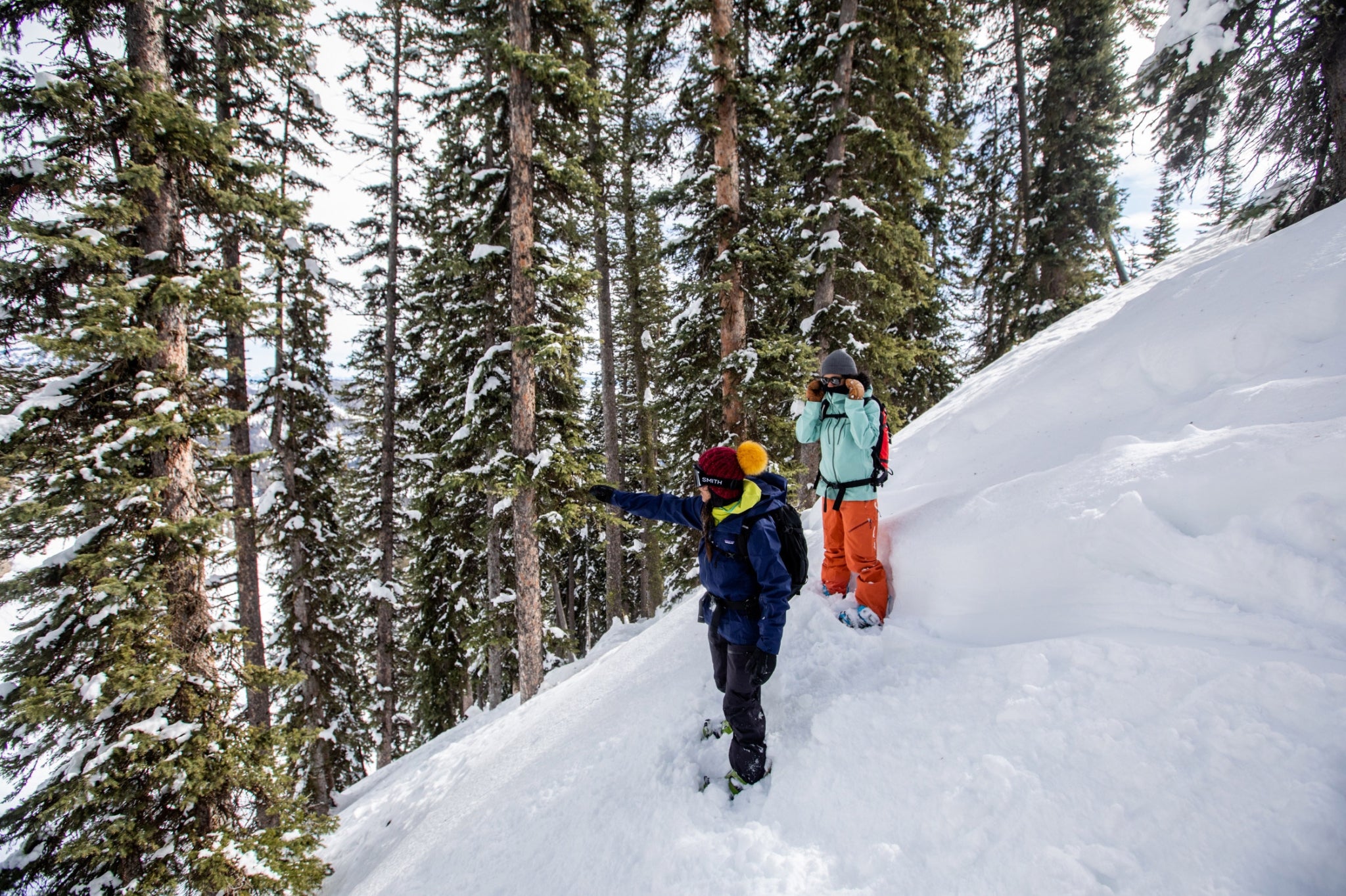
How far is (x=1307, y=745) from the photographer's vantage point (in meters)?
2.38

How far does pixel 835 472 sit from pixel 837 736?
220 cm

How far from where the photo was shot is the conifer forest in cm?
507

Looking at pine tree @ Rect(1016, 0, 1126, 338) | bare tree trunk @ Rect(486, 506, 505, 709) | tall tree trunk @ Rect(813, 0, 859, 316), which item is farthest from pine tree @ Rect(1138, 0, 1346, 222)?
bare tree trunk @ Rect(486, 506, 505, 709)

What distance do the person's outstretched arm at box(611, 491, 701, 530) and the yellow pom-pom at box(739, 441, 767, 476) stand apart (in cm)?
65

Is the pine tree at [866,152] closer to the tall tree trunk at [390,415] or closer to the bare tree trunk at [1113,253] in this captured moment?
the bare tree trunk at [1113,253]

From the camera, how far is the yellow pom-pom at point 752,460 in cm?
357

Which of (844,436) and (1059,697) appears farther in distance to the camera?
(844,436)

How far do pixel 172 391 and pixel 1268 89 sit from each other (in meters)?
14.5

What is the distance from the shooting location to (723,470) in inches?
142

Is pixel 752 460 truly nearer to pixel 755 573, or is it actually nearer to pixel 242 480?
pixel 755 573

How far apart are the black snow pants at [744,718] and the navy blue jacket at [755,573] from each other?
15cm

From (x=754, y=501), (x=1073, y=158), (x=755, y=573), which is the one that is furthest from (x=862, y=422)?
(x=1073, y=158)

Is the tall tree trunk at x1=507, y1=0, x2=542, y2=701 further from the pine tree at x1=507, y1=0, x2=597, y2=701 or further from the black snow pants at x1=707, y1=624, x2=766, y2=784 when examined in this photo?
the black snow pants at x1=707, y1=624, x2=766, y2=784

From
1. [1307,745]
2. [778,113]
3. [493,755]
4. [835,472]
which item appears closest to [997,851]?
[1307,745]
